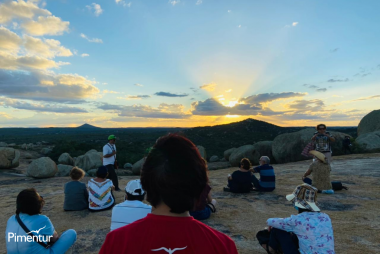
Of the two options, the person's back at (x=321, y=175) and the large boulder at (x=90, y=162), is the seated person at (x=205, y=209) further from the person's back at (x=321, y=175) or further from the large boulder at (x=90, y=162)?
the large boulder at (x=90, y=162)

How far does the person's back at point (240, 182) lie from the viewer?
25.3ft

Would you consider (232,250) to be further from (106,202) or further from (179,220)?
(106,202)

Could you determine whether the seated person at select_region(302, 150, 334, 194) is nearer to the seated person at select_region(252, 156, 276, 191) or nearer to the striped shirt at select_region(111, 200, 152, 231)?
the seated person at select_region(252, 156, 276, 191)

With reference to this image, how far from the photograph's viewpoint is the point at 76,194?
6.44 m

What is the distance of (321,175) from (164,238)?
761 centimetres

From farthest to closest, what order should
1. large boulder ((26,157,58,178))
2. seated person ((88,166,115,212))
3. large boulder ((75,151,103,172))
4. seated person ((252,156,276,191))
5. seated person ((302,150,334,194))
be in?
1. large boulder ((75,151,103,172))
2. large boulder ((26,157,58,178))
3. seated person ((252,156,276,191))
4. seated person ((302,150,334,194))
5. seated person ((88,166,115,212))

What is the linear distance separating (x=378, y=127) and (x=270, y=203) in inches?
785

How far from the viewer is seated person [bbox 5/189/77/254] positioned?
312cm

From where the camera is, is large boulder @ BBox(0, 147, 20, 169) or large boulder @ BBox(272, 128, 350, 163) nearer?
large boulder @ BBox(0, 147, 20, 169)

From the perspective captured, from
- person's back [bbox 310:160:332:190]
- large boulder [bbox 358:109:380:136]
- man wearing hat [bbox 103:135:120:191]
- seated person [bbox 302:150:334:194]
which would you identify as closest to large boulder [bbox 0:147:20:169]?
man wearing hat [bbox 103:135:120:191]

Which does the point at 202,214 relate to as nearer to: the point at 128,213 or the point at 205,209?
the point at 205,209

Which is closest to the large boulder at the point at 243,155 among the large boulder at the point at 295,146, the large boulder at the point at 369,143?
the large boulder at the point at 295,146

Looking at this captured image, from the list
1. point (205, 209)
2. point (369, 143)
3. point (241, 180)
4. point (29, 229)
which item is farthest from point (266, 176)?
point (369, 143)

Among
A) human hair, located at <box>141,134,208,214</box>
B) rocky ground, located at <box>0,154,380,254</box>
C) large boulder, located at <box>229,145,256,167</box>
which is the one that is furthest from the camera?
large boulder, located at <box>229,145,256,167</box>
